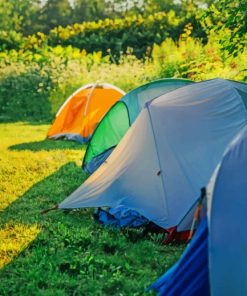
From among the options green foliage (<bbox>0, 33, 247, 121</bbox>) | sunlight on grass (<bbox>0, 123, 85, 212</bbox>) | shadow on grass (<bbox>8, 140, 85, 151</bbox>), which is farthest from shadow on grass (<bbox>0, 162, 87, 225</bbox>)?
green foliage (<bbox>0, 33, 247, 121</bbox>)

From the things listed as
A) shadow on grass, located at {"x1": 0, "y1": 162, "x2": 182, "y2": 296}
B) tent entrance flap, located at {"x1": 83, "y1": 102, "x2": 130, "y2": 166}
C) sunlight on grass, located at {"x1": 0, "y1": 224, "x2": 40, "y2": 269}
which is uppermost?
tent entrance flap, located at {"x1": 83, "y1": 102, "x2": 130, "y2": 166}

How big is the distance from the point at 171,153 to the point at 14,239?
1.66 meters

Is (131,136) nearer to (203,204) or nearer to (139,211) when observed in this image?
(139,211)

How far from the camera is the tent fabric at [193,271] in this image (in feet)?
10.9

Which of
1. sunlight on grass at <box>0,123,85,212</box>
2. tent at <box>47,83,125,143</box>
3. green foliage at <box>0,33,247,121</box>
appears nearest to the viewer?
sunlight on grass at <box>0,123,85,212</box>

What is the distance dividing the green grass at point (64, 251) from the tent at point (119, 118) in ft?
2.33

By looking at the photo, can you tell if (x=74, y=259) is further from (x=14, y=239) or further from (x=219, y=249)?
(x=219, y=249)

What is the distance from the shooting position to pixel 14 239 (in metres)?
5.00

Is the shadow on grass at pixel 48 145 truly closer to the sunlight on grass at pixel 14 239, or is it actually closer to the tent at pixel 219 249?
the sunlight on grass at pixel 14 239

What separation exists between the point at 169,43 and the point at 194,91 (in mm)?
10777

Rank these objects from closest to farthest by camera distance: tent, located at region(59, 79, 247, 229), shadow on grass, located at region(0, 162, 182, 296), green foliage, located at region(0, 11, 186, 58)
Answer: shadow on grass, located at region(0, 162, 182, 296), tent, located at region(59, 79, 247, 229), green foliage, located at region(0, 11, 186, 58)

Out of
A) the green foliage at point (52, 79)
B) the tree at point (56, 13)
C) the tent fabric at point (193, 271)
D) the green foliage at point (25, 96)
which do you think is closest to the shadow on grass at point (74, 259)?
the tent fabric at point (193, 271)

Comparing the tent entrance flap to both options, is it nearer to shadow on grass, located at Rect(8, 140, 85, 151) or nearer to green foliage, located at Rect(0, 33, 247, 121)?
shadow on grass, located at Rect(8, 140, 85, 151)

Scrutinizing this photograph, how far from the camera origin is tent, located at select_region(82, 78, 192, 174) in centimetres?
719
